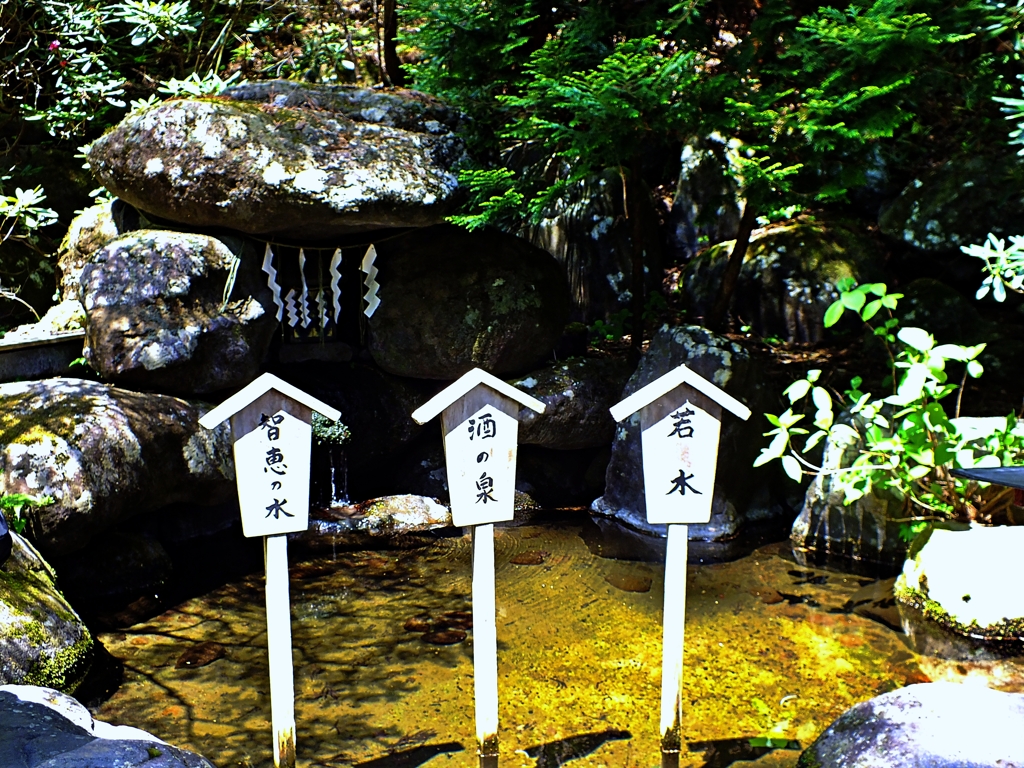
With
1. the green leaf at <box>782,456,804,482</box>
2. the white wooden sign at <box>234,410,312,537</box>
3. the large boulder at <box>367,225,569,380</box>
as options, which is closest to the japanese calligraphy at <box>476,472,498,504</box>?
the white wooden sign at <box>234,410,312,537</box>

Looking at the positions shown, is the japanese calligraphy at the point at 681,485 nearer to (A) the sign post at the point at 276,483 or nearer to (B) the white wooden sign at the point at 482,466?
(B) the white wooden sign at the point at 482,466

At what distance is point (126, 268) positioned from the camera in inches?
294

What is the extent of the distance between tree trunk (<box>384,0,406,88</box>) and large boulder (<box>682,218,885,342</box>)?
175 inches

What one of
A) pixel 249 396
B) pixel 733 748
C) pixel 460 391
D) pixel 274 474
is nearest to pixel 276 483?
pixel 274 474

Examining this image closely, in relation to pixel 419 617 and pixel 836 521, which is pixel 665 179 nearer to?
pixel 836 521

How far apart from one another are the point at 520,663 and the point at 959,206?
696cm

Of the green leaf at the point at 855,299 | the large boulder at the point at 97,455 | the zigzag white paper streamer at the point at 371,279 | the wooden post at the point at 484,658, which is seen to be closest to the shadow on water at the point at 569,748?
the wooden post at the point at 484,658

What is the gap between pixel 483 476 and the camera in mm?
4039

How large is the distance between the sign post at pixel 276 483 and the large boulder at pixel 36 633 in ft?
5.64

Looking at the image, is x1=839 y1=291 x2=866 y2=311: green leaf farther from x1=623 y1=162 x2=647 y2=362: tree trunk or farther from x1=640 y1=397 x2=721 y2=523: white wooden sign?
x1=623 y1=162 x2=647 y2=362: tree trunk

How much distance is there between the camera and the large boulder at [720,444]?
7617 millimetres

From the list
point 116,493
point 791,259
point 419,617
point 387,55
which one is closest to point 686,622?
point 419,617

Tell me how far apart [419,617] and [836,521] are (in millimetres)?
3591

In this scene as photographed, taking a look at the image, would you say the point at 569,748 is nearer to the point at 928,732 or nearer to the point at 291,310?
the point at 928,732
